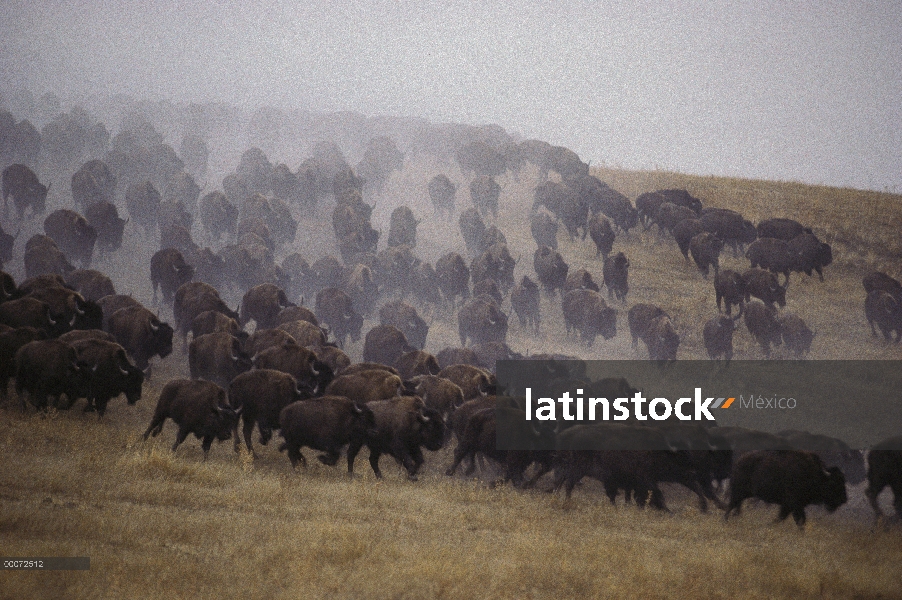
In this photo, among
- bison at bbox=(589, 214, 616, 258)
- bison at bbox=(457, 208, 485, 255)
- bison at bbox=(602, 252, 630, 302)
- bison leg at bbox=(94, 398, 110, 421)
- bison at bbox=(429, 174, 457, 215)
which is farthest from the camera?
bison at bbox=(429, 174, 457, 215)

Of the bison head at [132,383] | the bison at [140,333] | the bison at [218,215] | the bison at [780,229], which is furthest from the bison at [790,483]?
the bison at [218,215]

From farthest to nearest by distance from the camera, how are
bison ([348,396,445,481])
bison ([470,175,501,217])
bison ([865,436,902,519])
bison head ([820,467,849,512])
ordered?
bison ([470,175,501,217]) → bison ([348,396,445,481]) → bison ([865,436,902,519]) → bison head ([820,467,849,512])

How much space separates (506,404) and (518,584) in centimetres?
602

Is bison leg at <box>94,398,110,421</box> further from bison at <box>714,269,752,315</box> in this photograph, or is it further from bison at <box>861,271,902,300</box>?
bison at <box>861,271,902,300</box>

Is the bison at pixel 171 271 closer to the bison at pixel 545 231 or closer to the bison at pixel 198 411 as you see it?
the bison at pixel 198 411

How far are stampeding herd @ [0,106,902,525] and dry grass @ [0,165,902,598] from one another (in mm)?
719

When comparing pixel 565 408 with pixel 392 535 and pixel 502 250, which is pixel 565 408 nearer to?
pixel 392 535

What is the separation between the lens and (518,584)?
8625mm

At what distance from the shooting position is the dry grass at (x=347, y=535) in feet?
26.5

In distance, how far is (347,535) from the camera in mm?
9109

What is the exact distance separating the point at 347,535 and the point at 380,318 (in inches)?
773

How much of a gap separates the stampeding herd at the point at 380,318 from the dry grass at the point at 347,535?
0.72 meters

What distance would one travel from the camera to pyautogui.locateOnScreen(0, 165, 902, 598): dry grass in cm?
807

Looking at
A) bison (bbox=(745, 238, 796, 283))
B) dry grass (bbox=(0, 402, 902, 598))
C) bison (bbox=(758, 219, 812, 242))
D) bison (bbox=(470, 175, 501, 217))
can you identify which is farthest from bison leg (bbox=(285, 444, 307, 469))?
bison (bbox=(470, 175, 501, 217))
